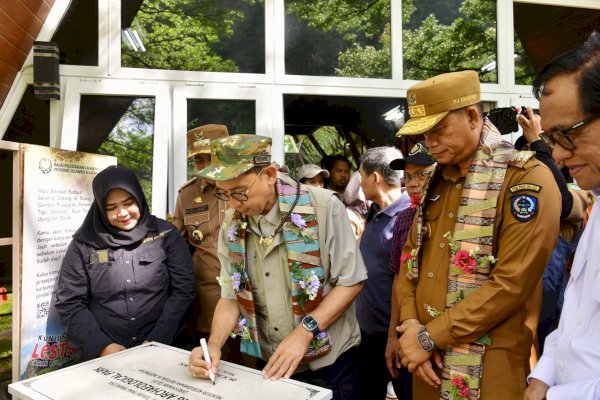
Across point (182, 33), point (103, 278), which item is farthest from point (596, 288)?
point (182, 33)

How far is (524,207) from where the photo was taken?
132 centimetres

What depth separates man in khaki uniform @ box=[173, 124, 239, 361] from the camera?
2.54m

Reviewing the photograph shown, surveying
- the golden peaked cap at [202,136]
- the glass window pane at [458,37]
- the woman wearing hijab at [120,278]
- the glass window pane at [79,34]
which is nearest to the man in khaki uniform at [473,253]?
the woman wearing hijab at [120,278]

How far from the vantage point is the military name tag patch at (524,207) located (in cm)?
130

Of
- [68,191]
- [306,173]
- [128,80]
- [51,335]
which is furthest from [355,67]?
[51,335]

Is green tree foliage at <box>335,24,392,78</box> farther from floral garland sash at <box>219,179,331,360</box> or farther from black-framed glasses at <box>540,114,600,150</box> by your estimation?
black-framed glasses at <box>540,114,600,150</box>

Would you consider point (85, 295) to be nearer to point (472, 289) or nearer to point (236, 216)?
point (236, 216)

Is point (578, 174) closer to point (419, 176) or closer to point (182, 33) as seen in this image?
point (419, 176)

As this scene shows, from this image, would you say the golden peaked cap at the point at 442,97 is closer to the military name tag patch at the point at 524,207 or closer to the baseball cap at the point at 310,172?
the military name tag patch at the point at 524,207

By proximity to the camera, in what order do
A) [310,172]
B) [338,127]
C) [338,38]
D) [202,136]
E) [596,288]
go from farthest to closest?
[338,127]
[310,172]
[338,38]
[202,136]
[596,288]

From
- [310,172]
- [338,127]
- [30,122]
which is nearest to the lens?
[30,122]

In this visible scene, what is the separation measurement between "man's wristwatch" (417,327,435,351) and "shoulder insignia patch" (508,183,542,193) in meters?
0.53

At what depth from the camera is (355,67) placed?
12.7ft

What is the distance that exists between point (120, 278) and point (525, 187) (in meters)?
1.80
